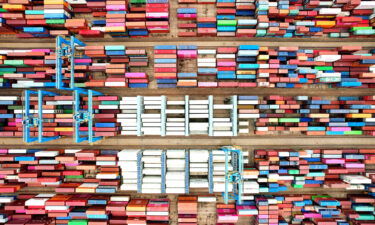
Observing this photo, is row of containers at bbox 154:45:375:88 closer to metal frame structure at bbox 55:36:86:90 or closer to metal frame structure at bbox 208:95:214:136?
metal frame structure at bbox 208:95:214:136

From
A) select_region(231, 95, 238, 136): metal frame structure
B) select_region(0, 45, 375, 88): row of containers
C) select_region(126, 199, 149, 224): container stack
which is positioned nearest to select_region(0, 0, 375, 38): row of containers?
select_region(0, 45, 375, 88): row of containers

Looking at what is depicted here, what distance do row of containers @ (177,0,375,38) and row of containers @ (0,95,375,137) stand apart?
12.7ft

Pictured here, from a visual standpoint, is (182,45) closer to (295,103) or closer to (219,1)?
(219,1)

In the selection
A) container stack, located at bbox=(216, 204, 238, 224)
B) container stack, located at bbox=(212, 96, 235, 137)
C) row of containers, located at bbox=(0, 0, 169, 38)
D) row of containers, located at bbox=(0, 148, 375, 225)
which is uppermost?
row of containers, located at bbox=(0, 0, 169, 38)

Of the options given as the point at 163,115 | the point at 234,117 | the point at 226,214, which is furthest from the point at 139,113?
the point at 226,214

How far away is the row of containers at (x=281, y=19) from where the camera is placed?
1041 centimetres

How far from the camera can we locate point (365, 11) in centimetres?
1064

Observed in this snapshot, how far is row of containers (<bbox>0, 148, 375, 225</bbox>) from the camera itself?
34.3ft

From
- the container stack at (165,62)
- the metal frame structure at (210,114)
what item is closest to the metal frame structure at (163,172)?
the metal frame structure at (210,114)

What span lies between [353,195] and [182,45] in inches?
547

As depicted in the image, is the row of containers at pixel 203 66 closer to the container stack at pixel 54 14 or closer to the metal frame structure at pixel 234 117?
the metal frame structure at pixel 234 117

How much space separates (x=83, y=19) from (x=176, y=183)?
35.1ft

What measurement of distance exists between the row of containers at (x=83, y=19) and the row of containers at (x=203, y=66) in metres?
1.08

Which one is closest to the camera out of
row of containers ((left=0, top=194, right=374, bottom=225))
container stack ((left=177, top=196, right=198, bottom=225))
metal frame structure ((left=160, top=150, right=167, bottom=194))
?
metal frame structure ((left=160, top=150, right=167, bottom=194))
